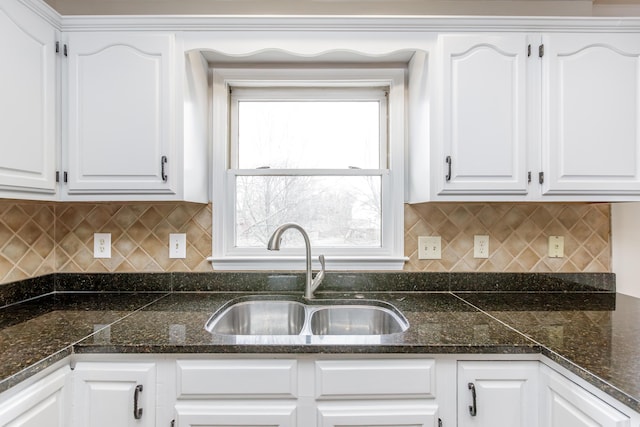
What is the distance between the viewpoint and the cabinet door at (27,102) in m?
1.26

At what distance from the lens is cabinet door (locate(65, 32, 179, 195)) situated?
4.87 feet

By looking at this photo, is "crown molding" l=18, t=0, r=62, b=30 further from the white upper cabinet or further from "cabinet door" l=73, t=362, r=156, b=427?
the white upper cabinet

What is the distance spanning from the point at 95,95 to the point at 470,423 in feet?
5.98

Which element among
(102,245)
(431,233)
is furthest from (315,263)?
(102,245)

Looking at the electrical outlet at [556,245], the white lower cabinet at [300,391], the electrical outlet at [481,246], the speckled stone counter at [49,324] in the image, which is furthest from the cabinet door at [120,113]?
the electrical outlet at [556,245]

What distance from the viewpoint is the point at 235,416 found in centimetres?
113

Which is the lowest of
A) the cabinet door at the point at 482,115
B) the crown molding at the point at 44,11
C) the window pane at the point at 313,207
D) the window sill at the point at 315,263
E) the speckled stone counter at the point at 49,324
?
the speckled stone counter at the point at 49,324

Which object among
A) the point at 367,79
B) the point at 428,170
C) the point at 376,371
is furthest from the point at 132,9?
the point at 376,371

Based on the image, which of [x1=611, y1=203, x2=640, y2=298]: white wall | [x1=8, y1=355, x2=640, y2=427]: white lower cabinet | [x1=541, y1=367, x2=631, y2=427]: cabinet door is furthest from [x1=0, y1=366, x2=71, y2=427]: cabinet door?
[x1=611, y1=203, x2=640, y2=298]: white wall

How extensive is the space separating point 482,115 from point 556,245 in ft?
2.71

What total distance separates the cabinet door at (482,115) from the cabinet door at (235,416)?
41.0 inches

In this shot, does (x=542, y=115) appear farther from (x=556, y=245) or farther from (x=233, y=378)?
(x=233, y=378)

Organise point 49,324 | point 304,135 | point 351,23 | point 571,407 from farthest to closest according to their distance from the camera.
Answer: point 304,135
point 351,23
point 49,324
point 571,407

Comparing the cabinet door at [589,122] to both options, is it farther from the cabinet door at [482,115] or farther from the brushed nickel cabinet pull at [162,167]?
the brushed nickel cabinet pull at [162,167]
